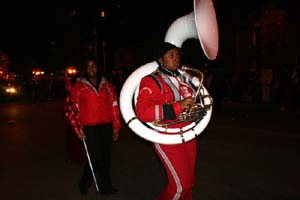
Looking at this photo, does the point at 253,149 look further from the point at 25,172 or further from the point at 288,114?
the point at 288,114

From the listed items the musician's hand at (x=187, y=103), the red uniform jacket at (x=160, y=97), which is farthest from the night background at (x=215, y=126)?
the musician's hand at (x=187, y=103)

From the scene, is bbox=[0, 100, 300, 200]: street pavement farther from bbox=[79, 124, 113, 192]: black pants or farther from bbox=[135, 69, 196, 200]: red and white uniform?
bbox=[135, 69, 196, 200]: red and white uniform

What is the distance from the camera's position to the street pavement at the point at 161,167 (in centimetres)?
512

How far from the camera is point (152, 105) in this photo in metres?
3.21

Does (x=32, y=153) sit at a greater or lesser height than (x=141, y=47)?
lesser

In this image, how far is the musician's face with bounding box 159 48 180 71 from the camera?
3414 mm

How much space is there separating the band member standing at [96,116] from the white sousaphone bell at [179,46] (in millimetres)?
1216

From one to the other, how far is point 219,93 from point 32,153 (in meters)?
7.50

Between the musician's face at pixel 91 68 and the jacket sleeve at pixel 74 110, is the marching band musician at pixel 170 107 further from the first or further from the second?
the jacket sleeve at pixel 74 110

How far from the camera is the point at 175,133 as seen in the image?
3.34 m

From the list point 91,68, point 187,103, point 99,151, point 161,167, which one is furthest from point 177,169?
point 161,167

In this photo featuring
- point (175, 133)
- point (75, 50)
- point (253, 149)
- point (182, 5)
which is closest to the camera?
point (175, 133)

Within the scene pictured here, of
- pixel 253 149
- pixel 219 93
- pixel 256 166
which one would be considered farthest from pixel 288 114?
pixel 256 166

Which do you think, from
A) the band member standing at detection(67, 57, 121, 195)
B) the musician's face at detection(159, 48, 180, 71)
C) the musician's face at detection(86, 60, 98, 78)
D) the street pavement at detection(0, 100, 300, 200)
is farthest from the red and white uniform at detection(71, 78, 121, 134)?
the musician's face at detection(159, 48, 180, 71)
